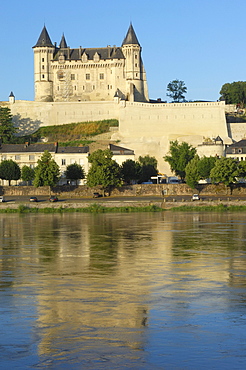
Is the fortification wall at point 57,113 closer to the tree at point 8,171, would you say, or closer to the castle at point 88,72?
the castle at point 88,72

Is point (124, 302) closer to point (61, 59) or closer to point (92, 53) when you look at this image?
point (61, 59)

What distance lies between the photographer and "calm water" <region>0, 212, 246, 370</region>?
1220 centimetres

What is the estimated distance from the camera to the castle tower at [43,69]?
9394cm

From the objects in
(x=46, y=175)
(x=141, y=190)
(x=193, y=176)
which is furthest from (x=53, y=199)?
(x=193, y=176)

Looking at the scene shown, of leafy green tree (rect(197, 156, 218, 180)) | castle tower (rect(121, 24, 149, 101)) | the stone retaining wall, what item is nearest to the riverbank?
the stone retaining wall

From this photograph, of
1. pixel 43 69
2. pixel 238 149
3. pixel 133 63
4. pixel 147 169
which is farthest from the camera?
pixel 43 69

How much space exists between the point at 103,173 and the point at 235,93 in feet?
200

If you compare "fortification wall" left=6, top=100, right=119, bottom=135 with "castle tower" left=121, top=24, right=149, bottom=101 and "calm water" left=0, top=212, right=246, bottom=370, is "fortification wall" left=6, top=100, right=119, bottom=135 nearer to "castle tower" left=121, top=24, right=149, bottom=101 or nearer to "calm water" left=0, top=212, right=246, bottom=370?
"castle tower" left=121, top=24, right=149, bottom=101

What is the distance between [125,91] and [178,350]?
271 ft

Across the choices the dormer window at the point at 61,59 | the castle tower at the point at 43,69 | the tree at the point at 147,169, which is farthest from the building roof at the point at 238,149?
the dormer window at the point at 61,59

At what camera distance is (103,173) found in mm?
58188

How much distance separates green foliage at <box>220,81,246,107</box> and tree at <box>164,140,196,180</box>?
134 ft

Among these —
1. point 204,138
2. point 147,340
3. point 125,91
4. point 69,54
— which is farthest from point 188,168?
point 147,340

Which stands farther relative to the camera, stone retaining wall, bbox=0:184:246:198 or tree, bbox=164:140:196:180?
tree, bbox=164:140:196:180
